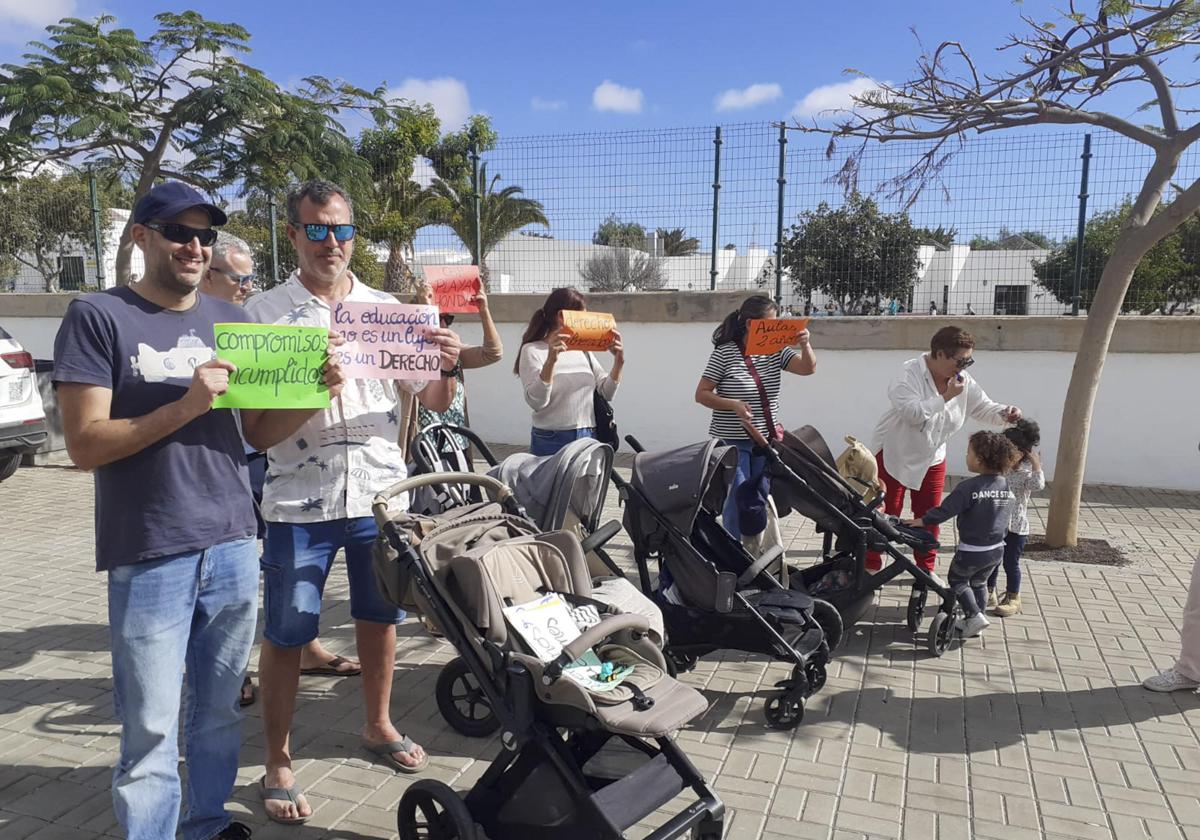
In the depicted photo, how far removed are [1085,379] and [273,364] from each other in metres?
6.17

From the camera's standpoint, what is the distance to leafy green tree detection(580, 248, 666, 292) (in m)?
12.4

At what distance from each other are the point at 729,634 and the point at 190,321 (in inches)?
106

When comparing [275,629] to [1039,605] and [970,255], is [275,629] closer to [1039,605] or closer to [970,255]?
[1039,605]

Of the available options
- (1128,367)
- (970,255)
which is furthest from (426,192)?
(1128,367)

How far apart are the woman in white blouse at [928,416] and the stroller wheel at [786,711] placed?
5.38 ft

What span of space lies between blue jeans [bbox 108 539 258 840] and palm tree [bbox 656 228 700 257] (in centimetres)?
835

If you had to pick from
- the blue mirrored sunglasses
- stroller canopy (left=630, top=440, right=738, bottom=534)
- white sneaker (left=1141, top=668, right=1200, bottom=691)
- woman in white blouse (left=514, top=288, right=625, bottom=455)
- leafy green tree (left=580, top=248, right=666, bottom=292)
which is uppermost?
leafy green tree (left=580, top=248, right=666, bottom=292)

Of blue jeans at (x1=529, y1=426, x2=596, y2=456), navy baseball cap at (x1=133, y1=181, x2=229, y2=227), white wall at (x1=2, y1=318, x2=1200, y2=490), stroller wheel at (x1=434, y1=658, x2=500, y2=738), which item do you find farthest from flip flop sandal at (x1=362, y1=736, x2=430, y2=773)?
white wall at (x1=2, y1=318, x2=1200, y2=490)

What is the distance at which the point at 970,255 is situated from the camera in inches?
367

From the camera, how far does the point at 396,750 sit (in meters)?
3.45

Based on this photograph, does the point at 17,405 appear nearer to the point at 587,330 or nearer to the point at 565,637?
the point at 587,330

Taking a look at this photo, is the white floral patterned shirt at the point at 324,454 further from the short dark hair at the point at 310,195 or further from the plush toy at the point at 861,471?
the plush toy at the point at 861,471

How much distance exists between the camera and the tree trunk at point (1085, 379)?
6398 mm

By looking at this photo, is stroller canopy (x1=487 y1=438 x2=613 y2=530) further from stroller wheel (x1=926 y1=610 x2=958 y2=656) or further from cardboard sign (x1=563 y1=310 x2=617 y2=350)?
stroller wheel (x1=926 y1=610 x2=958 y2=656)
